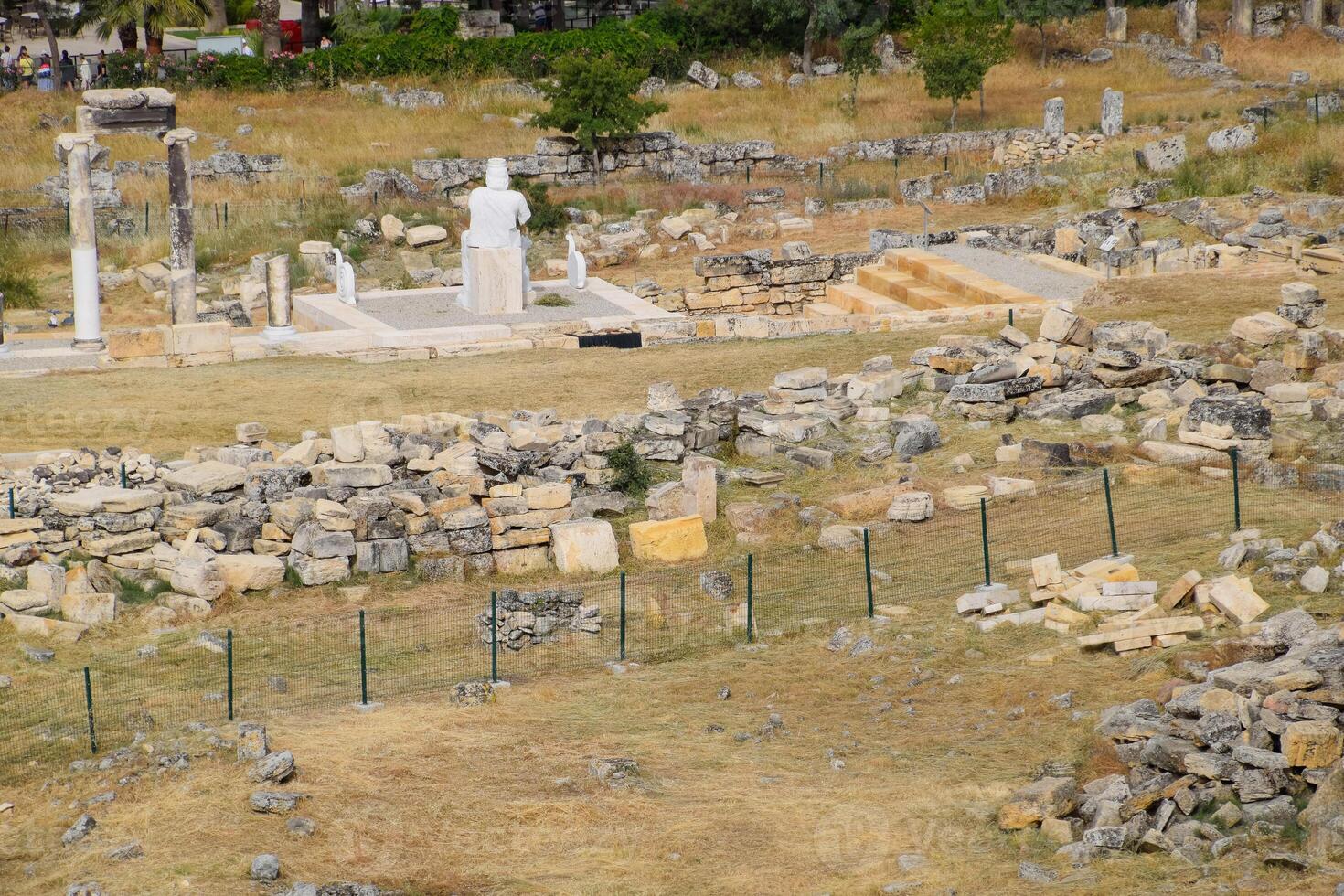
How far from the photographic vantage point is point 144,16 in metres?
53.9

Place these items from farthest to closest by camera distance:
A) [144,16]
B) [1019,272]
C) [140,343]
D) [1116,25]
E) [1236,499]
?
[1116,25] < [144,16] < [1019,272] < [140,343] < [1236,499]

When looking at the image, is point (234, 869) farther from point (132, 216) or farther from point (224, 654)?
point (132, 216)

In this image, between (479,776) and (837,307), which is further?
(837,307)

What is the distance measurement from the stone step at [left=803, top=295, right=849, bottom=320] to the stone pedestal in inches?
207

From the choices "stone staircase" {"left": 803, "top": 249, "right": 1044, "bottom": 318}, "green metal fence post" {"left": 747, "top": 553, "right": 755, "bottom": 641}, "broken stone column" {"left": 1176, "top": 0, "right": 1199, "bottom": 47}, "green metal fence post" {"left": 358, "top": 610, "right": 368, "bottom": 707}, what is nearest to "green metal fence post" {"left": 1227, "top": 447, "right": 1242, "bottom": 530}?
"green metal fence post" {"left": 747, "top": 553, "right": 755, "bottom": 641}

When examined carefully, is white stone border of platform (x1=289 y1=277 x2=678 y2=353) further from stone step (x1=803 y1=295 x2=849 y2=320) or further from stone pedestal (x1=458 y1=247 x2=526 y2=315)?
stone step (x1=803 y1=295 x2=849 y2=320)

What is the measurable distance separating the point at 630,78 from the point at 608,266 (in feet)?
24.7

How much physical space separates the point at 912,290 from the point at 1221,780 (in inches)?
824

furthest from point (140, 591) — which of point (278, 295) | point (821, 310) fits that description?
point (821, 310)

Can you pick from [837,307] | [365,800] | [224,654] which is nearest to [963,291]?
[837,307]

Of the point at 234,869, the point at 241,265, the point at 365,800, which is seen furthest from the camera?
the point at 241,265

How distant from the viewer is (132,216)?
40719 mm

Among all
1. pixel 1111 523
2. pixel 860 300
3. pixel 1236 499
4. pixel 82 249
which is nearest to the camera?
pixel 1111 523

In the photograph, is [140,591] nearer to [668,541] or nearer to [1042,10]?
[668,541]
